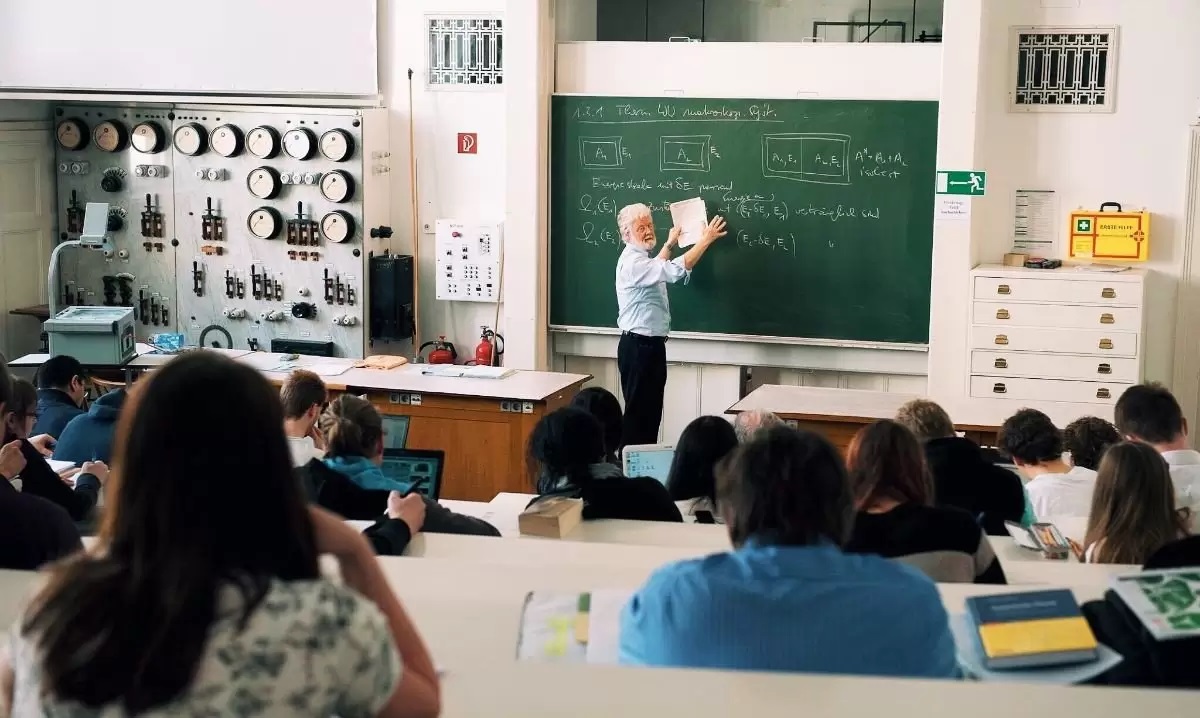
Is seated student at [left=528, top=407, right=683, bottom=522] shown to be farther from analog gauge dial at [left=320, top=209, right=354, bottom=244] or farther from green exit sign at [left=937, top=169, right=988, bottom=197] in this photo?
analog gauge dial at [left=320, top=209, right=354, bottom=244]

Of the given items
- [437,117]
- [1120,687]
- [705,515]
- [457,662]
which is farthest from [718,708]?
[437,117]

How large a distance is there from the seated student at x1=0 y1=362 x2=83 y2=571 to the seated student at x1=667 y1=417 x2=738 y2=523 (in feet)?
6.77

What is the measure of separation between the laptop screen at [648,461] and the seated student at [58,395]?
226 cm

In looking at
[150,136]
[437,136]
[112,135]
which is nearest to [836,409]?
[437,136]

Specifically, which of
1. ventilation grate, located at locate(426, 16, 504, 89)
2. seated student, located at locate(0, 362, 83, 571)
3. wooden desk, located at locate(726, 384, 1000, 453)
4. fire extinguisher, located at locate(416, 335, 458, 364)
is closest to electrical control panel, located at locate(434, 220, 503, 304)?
fire extinguisher, located at locate(416, 335, 458, 364)

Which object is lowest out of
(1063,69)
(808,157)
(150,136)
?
(808,157)

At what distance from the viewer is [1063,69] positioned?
7.55 metres

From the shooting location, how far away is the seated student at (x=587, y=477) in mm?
4121

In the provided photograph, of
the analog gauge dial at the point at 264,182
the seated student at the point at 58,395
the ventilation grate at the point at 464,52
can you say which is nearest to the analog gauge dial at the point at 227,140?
the analog gauge dial at the point at 264,182

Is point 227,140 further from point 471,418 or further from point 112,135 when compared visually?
point 471,418

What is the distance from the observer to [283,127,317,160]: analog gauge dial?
27.3ft

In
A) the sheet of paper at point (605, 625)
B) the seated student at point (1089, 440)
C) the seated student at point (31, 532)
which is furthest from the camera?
the seated student at point (1089, 440)

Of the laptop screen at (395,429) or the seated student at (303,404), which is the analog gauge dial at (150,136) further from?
the seated student at (303,404)

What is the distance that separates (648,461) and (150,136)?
492 centimetres
